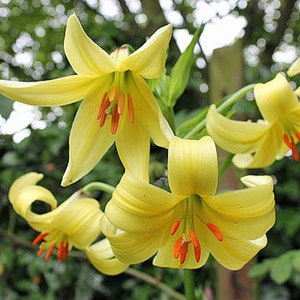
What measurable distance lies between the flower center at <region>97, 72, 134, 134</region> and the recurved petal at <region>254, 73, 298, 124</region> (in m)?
0.21

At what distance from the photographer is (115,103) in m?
0.79

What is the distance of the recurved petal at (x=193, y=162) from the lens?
582mm

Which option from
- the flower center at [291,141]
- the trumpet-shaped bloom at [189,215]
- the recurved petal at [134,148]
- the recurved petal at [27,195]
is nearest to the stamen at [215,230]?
the trumpet-shaped bloom at [189,215]

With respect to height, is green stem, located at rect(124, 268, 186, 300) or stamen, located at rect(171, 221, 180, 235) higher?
stamen, located at rect(171, 221, 180, 235)

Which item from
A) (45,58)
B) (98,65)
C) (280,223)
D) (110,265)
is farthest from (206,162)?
(45,58)

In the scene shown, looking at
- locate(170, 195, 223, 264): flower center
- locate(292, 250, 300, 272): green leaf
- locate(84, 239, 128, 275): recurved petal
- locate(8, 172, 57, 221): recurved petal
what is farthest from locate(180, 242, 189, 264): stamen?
locate(292, 250, 300, 272): green leaf

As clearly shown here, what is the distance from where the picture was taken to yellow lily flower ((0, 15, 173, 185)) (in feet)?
2.18

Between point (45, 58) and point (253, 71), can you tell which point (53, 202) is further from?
point (45, 58)

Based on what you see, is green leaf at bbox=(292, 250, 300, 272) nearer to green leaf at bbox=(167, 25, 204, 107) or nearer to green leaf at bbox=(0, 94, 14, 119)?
green leaf at bbox=(167, 25, 204, 107)

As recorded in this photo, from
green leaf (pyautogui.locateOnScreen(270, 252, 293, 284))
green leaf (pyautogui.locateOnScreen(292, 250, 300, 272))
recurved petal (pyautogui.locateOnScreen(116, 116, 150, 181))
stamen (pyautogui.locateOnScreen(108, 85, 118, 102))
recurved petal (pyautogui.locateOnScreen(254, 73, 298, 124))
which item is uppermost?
stamen (pyautogui.locateOnScreen(108, 85, 118, 102))

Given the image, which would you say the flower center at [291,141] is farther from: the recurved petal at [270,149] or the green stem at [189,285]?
the green stem at [189,285]

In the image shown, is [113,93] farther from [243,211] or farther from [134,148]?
[243,211]

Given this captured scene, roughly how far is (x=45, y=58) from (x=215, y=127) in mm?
1961

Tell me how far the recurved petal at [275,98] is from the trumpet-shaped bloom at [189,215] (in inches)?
5.1
